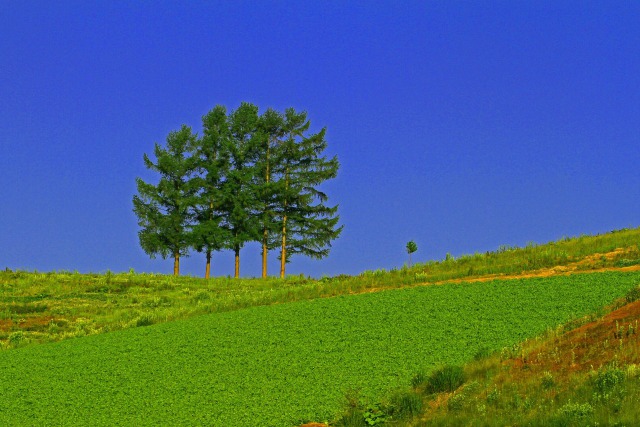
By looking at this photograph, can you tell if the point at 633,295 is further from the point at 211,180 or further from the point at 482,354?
the point at 211,180

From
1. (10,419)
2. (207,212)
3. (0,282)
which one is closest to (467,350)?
(10,419)

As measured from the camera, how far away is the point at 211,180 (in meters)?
57.9

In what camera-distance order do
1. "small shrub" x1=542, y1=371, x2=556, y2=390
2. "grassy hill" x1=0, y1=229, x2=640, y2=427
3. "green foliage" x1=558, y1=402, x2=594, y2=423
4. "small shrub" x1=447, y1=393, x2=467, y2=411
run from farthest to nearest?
"grassy hill" x1=0, y1=229, x2=640, y2=427 < "small shrub" x1=542, y1=371, x2=556, y2=390 < "small shrub" x1=447, y1=393, x2=467, y2=411 < "green foliage" x1=558, y1=402, x2=594, y2=423

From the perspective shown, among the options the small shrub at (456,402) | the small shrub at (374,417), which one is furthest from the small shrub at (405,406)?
the small shrub at (456,402)

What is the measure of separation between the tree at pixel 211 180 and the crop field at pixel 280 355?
2989 cm

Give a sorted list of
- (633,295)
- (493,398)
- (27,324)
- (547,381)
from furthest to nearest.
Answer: (27,324) → (633,295) → (547,381) → (493,398)

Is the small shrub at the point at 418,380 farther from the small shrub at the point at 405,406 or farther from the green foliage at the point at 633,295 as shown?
the green foliage at the point at 633,295

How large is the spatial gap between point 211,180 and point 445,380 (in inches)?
1788

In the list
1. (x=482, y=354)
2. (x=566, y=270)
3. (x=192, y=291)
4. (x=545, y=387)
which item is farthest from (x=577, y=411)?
(x=192, y=291)

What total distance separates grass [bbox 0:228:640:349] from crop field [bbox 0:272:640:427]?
4041mm

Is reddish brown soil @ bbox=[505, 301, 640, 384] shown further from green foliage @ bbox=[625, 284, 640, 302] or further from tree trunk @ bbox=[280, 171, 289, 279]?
tree trunk @ bbox=[280, 171, 289, 279]

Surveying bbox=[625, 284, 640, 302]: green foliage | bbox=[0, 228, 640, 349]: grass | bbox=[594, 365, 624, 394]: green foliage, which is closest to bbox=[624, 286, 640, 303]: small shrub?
bbox=[625, 284, 640, 302]: green foliage

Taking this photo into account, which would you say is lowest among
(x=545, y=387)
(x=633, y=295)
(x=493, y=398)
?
(x=493, y=398)

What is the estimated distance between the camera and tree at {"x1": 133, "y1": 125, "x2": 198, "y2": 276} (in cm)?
5685
